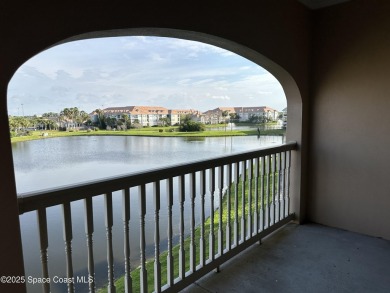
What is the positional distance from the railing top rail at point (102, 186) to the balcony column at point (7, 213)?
2.0 inches

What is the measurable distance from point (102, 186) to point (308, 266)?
6.17 ft

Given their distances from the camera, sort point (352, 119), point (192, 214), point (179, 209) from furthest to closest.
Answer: point (352, 119) → point (192, 214) → point (179, 209)

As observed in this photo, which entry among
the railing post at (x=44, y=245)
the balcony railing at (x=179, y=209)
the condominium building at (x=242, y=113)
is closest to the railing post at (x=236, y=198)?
the balcony railing at (x=179, y=209)

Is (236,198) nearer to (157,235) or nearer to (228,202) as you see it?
(228,202)

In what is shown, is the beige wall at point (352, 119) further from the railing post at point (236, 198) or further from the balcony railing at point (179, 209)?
the railing post at point (236, 198)

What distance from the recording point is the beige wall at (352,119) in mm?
2645

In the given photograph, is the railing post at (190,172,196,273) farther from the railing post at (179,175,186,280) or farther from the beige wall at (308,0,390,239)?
the beige wall at (308,0,390,239)

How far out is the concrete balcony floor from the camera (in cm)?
198

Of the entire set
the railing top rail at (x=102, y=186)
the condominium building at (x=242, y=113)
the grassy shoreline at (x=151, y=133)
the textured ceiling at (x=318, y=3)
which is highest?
the textured ceiling at (x=318, y=3)

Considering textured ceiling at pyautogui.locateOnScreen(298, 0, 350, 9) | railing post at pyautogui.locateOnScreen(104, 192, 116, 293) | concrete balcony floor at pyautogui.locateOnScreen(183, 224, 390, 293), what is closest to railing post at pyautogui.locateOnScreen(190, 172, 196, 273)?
concrete balcony floor at pyautogui.locateOnScreen(183, 224, 390, 293)

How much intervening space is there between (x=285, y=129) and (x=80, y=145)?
7.58 ft

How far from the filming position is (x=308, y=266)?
225 cm

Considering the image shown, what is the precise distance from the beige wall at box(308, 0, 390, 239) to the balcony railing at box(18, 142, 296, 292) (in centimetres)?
48

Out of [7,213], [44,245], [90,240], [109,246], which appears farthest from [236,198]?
[7,213]
